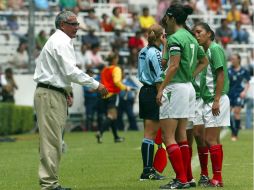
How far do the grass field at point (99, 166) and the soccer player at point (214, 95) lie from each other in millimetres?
451

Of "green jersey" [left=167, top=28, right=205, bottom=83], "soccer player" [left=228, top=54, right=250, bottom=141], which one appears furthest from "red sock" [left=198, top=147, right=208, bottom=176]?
"soccer player" [left=228, top=54, right=250, bottom=141]

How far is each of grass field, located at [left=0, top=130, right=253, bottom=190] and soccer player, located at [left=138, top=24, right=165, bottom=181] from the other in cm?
34

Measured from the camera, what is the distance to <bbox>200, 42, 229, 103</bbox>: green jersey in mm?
15055

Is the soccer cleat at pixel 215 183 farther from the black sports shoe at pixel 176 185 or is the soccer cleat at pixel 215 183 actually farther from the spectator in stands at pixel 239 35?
the spectator in stands at pixel 239 35

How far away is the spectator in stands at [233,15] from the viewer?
4059 centimetres

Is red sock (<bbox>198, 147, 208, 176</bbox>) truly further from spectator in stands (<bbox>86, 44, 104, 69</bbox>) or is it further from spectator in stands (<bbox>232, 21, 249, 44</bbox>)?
spectator in stands (<bbox>232, 21, 249, 44</bbox>)

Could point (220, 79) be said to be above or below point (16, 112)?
above

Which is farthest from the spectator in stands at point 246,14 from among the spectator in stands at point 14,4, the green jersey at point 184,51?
the green jersey at point 184,51

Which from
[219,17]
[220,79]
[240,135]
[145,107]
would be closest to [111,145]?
[240,135]

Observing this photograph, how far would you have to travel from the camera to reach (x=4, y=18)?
122ft

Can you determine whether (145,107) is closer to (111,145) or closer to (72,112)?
(111,145)

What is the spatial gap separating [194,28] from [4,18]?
22.5 m

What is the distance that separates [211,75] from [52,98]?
8.08ft

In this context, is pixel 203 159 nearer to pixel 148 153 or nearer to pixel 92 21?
pixel 148 153
